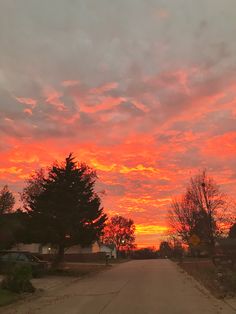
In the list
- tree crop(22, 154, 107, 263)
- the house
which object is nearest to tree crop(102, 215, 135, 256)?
the house

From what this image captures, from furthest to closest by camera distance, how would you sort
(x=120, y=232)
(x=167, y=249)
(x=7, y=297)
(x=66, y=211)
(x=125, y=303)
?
1. (x=120, y=232)
2. (x=167, y=249)
3. (x=66, y=211)
4. (x=7, y=297)
5. (x=125, y=303)

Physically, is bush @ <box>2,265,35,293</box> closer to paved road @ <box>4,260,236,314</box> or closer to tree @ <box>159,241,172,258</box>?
paved road @ <box>4,260,236,314</box>

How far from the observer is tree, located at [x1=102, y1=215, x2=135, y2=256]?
12194cm

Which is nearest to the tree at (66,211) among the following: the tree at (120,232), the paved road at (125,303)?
the paved road at (125,303)

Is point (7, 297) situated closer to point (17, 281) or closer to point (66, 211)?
point (17, 281)

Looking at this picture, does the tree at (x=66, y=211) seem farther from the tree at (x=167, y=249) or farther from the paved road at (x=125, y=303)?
the tree at (x=167, y=249)

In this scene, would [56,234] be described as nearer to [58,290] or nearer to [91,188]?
[91,188]

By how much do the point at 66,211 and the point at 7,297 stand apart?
52.5ft

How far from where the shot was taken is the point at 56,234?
31.4 meters

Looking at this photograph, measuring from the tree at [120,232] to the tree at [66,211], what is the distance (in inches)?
3518

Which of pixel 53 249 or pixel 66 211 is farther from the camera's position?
pixel 53 249

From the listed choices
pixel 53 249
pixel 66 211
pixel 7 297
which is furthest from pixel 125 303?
pixel 53 249

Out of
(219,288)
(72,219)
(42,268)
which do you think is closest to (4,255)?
(42,268)

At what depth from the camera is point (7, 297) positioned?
50.1 feet
